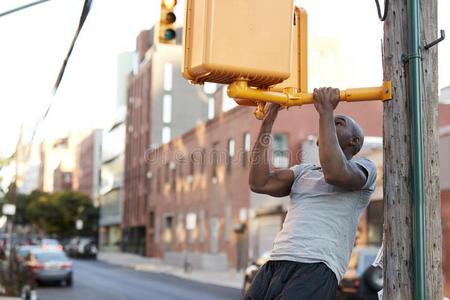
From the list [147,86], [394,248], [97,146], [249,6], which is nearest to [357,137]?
[394,248]

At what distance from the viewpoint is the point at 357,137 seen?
144 inches

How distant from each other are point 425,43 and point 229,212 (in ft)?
116

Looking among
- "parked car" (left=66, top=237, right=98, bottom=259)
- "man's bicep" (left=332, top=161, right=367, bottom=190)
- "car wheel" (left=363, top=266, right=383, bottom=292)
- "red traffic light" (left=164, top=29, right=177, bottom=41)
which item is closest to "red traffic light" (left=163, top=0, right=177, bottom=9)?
"red traffic light" (left=164, top=29, right=177, bottom=41)

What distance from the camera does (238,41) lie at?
3.35m

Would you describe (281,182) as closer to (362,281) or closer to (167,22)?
(167,22)

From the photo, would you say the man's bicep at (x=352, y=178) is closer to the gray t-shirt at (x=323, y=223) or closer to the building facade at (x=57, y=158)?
the gray t-shirt at (x=323, y=223)

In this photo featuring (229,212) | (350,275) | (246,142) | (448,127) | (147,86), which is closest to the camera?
(350,275)

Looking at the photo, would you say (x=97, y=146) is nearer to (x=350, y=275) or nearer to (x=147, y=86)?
(x=147, y=86)

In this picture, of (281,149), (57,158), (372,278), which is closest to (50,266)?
(281,149)

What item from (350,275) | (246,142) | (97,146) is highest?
(97,146)

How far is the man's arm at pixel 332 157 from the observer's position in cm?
331

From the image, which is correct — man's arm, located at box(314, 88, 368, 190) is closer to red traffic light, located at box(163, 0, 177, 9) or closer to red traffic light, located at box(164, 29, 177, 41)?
red traffic light, located at box(163, 0, 177, 9)

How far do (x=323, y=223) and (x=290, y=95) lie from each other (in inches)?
28.5

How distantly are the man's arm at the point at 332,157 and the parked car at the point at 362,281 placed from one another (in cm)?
1115
